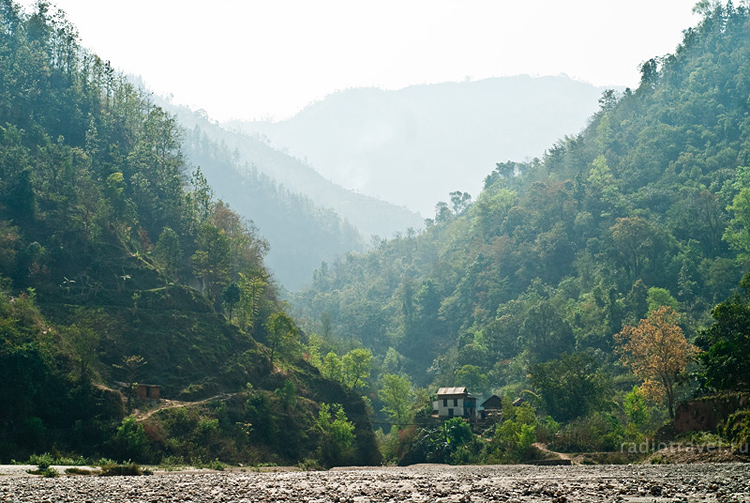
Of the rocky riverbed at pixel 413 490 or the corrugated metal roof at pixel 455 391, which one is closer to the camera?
the rocky riverbed at pixel 413 490

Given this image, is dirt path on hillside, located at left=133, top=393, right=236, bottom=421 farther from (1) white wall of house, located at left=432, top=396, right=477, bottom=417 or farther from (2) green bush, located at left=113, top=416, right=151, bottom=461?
(1) white wall of house, located at left=432, top=396, right=477, bottom=417

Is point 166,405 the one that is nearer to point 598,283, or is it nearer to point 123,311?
point 123,311

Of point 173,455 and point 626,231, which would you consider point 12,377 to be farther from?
point 626,231

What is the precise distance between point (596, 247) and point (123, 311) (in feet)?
276

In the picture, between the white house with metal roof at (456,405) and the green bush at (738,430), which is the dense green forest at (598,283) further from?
the white house with metal roof at (456,405)

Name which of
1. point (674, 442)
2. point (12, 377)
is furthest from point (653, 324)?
point (12, 377)

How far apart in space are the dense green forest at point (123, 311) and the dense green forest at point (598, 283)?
14768mm

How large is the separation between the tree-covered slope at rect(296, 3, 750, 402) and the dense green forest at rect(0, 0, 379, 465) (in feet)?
125

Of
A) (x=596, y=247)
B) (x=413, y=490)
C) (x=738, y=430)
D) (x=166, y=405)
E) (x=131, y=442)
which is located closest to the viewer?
(x=413, y=490)

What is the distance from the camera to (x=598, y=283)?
107 m

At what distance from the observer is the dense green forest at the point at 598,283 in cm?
6419

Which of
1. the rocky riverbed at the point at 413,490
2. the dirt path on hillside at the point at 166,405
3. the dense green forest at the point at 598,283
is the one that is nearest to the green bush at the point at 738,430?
the rocky riverbed at the point at 413,490

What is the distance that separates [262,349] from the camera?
6756 centimetres

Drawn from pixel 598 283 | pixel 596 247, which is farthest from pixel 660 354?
pixel 596 247
